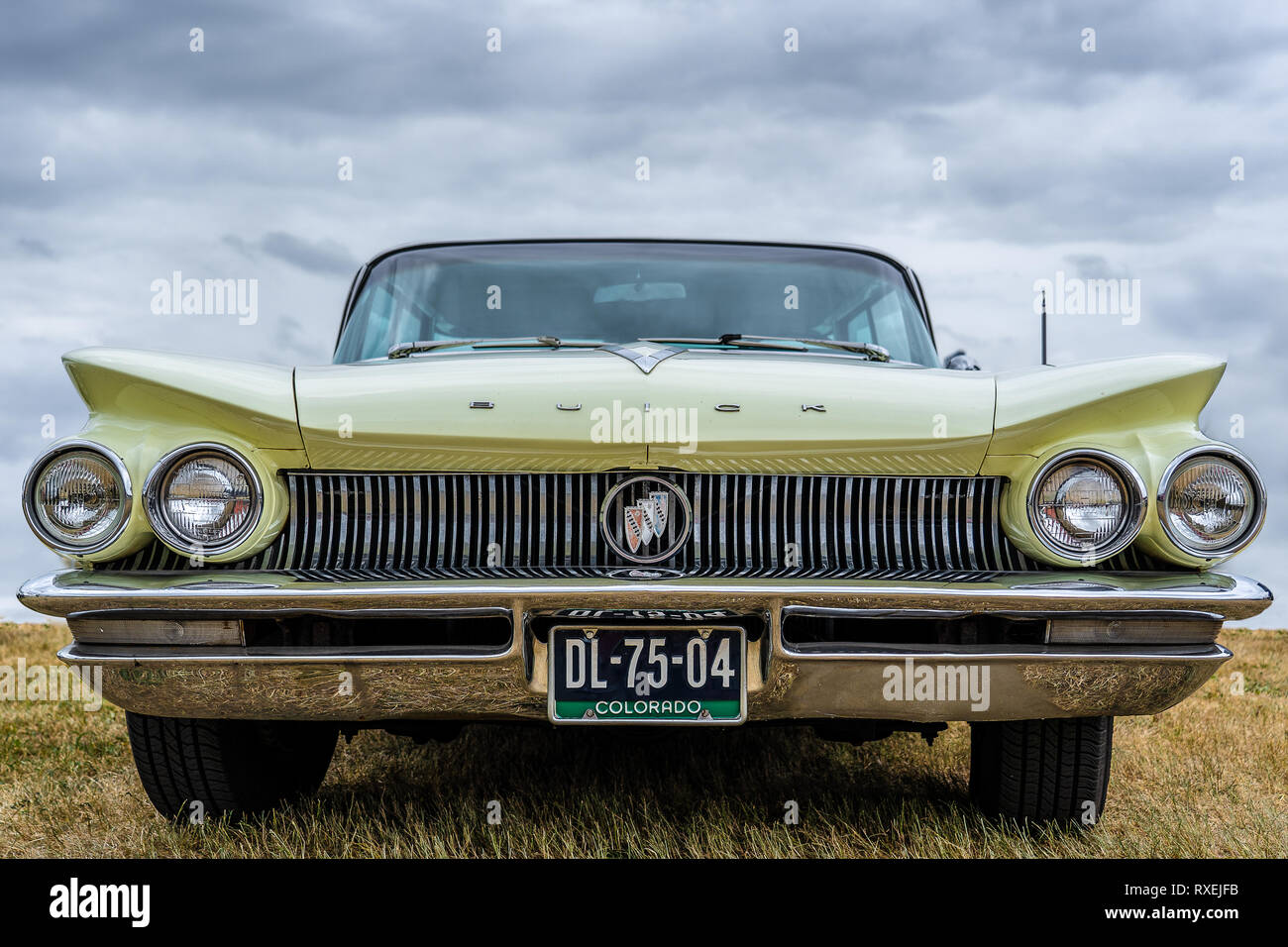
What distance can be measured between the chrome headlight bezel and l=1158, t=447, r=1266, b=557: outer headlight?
49 mm

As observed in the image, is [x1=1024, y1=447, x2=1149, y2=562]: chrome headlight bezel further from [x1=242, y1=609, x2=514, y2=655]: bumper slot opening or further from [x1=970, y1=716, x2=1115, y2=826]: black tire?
[x1=242, y1=609, x2=514, y2=655]: bumper slot opening

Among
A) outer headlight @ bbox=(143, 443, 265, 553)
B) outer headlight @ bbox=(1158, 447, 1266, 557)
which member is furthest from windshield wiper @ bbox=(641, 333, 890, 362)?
outer headlight @ bbox=(143, 443, 265, 553)

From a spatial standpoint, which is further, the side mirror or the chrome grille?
the side mirror

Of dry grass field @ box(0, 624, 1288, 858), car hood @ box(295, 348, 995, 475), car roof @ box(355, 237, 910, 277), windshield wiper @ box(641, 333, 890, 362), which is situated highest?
car roof @ box(355, 237, 910, 277)

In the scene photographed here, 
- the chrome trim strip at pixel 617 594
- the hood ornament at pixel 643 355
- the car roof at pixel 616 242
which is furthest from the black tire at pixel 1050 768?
the car roof at pixel 616 242

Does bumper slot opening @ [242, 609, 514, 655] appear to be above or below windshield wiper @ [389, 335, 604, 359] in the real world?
below

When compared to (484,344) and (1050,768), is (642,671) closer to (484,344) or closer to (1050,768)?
(1050,768)

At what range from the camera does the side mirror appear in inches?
133

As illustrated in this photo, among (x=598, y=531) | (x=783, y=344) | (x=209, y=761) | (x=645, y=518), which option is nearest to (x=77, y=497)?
(x=209, y=761)

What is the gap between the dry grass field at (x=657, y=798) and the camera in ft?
8.36

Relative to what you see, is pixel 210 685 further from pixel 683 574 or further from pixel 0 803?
pixel 0 803

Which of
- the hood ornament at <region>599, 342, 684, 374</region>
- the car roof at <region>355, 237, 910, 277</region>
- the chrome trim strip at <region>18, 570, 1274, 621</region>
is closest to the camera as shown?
the chrome trim strip at <region>18, 570, 1274, 621</region>
